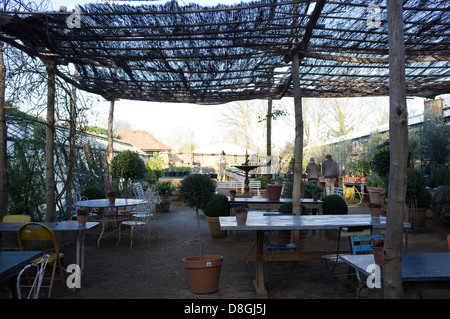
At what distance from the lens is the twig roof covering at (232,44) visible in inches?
190

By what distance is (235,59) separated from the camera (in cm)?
648

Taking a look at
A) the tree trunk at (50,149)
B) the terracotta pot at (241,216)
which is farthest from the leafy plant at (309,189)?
the tree trunk at (50,149)

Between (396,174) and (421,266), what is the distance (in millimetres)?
769

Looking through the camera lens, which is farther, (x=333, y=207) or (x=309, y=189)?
(x=309, y=189)

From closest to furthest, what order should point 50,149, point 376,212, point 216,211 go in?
point 376,212, point 50,149, point 216,211

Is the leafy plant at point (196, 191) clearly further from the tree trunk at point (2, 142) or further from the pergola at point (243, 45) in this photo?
the tree trunk at point (2, 142)

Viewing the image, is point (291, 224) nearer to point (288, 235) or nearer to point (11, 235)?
point (288, 235)

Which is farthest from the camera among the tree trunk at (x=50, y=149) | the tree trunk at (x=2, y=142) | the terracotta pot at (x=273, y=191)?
the terracotta pot at (x=273, y=191)

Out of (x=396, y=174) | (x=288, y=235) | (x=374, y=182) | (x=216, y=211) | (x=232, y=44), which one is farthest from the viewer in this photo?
(x=374, y=182)

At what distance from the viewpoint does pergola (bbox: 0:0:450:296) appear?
474 centimetres

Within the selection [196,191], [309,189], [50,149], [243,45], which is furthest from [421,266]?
[309,189]

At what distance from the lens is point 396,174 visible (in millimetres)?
2350

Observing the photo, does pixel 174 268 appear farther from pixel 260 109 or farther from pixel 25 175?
pixel 260 109
